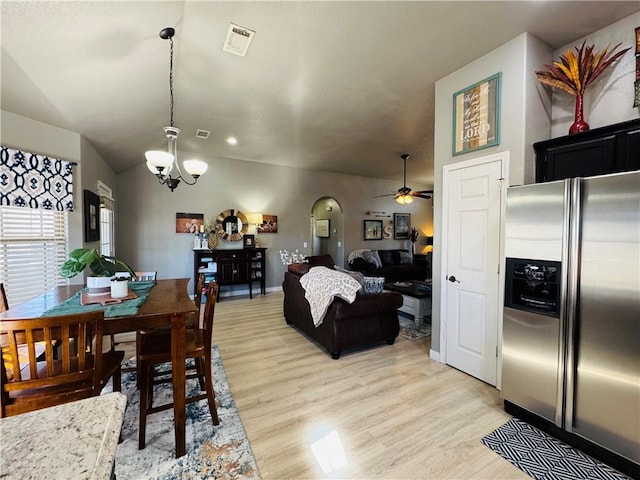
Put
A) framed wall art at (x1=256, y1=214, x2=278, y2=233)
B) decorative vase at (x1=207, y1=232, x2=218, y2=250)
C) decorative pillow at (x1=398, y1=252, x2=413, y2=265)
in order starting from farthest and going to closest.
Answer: decorative pillow at (x1=398, y1=252, x2=413, y2=265) < framed wall art at (x1=256, y1=214, x2=278, y2=233) < decorative vase at (x1=207, y1=232, x2=218, y2=250)

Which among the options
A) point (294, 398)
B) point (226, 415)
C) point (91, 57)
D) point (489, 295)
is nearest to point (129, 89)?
point (91, 57)

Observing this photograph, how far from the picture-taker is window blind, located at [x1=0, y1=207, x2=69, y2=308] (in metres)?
2.78

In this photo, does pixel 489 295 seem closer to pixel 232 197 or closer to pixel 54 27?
pixel 54 27

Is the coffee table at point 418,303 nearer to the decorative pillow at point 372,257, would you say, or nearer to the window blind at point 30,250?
the decorative pillow at point 372,257

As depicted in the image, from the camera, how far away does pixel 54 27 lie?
1.87 meters

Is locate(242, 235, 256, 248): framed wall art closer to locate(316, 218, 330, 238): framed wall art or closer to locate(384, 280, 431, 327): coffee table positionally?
locate(316, 218, 330, 238): framed wall art

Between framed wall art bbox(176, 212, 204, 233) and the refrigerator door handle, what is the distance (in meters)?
5.92

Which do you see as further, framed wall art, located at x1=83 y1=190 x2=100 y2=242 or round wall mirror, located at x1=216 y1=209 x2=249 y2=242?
round wall mirror, located at x1=216 y1=209 x2=249 y2=242

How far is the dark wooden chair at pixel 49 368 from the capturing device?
144cm

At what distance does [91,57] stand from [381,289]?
3.48 metres

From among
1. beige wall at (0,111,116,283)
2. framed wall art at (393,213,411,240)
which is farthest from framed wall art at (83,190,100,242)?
framed wall art at (393,213,411,240)

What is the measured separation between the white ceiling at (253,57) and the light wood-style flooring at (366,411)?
2.99 m

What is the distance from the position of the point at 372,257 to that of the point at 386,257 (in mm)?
680

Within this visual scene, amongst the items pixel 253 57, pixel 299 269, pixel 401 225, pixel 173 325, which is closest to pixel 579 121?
pixel 253 57
